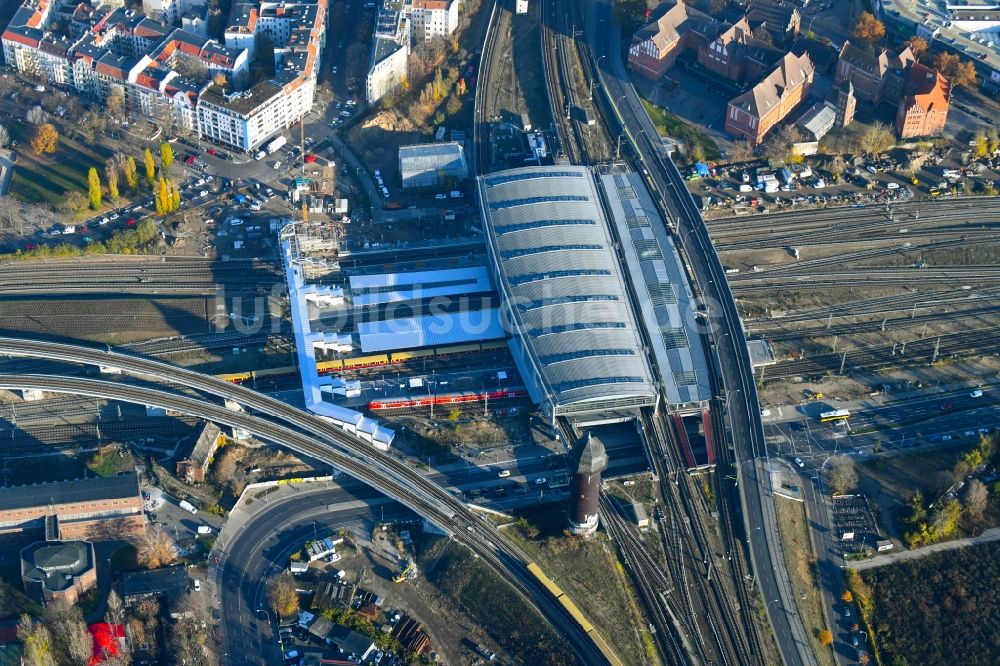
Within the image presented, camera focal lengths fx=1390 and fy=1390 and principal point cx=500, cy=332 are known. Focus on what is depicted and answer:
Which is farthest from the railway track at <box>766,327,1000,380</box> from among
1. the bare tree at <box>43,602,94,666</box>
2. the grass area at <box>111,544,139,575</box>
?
the bare tree at <box>43,602,94,666</box>

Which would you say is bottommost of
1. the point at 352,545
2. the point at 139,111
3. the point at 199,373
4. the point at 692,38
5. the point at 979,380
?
the point at 979,380

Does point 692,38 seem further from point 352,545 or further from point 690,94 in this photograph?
point 352,545

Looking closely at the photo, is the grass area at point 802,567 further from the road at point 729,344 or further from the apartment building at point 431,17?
the apartment building at point 431,17

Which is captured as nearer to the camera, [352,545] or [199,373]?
[352,545]

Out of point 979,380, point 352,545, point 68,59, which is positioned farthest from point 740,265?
point 68,59

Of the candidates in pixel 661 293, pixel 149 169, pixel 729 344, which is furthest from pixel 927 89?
pixel 149 169

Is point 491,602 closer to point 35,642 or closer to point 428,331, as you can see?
point 428,331

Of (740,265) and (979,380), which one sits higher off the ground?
(740,265)

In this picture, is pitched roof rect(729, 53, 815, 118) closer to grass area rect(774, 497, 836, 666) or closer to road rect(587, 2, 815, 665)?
road rect(587, 2, 815, 665)
